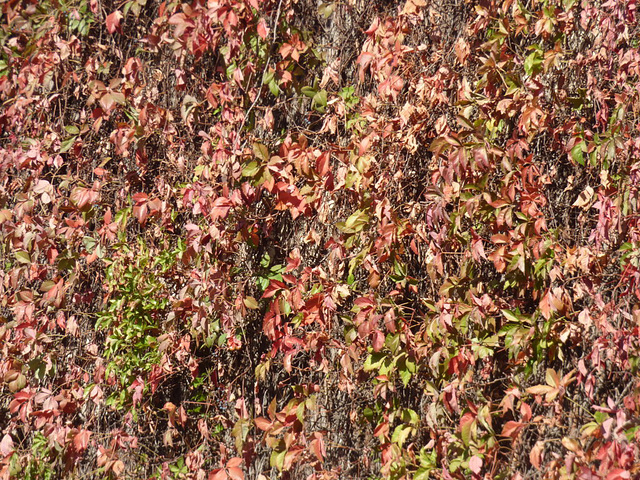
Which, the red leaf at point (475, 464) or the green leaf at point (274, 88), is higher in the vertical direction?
the green leaf at point (274, 88)

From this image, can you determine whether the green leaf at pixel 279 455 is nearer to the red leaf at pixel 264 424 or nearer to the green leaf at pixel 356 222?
the red leaf at pixel 264 424

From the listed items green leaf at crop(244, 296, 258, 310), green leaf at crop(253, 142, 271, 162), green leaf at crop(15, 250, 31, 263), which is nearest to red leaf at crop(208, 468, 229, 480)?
green leaf at crop(244, 296, 258, 310)

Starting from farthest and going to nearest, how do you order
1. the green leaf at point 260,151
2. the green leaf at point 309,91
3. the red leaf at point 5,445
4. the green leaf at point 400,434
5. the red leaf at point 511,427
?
the red leaf at point 5,445 < the green leaf at point 309,91 < the green leaf at point 260,151 < the green leaf at point 400,434 < the red leaf at point 511,427

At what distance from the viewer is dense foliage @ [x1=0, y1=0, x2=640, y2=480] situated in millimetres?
1917

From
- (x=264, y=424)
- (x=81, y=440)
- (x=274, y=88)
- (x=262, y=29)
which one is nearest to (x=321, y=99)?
(x=274, y=88)

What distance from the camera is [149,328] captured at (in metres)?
2.49

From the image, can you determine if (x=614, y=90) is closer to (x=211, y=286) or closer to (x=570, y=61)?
(x=570, y=61)

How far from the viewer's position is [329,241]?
2.19m

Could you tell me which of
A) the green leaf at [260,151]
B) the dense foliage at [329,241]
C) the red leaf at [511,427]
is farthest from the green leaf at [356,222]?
the red leaf at [511,427]

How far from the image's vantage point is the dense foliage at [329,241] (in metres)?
1.92

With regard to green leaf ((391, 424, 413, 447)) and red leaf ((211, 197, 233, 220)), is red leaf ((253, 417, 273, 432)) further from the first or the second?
red leaf ((211, 197, 233, 220))

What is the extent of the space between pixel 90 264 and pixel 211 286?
2.50 feet

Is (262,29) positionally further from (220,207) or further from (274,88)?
(220,207)

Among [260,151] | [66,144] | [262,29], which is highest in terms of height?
[262,29]
